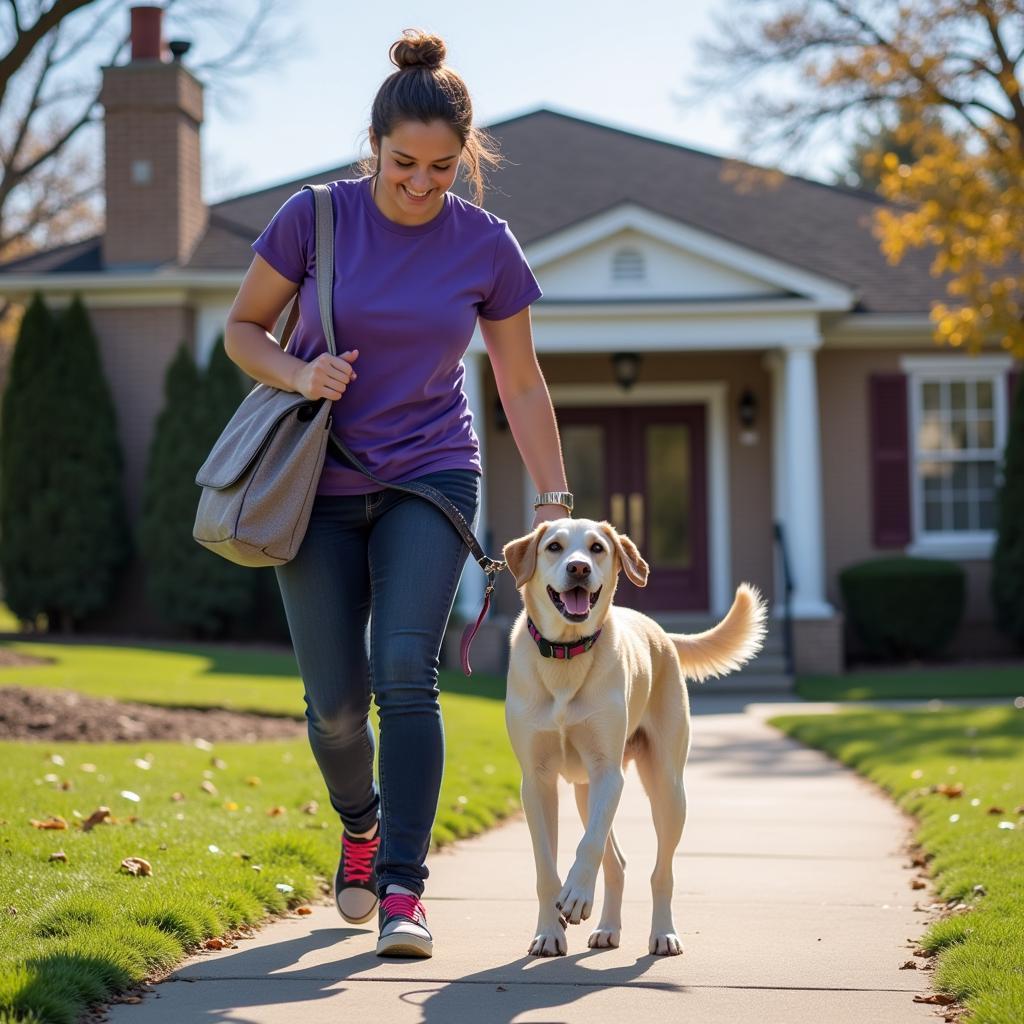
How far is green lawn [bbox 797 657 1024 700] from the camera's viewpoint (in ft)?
46.0

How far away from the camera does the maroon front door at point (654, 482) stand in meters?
18.3

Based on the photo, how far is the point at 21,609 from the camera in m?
17.1

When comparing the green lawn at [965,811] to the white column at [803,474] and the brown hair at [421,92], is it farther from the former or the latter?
the white column at [803,474]

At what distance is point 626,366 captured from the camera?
17.4 m

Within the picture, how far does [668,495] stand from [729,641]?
44.0 feet

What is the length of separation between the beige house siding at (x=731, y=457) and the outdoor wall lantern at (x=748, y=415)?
0.10 m

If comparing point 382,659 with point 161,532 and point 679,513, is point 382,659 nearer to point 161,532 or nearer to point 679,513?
point 161,532

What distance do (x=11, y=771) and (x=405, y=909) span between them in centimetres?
381

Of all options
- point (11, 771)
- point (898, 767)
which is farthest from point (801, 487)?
point (11, 771)

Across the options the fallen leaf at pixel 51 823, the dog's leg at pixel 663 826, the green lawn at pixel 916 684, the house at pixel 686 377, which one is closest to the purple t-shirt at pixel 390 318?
the dog's leg at pixel 663 826

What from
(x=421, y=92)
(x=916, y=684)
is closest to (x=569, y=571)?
(x=421, y=92)

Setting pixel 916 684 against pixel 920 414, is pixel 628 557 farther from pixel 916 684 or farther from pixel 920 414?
pixel 920 414

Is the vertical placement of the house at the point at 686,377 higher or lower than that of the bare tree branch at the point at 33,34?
lower

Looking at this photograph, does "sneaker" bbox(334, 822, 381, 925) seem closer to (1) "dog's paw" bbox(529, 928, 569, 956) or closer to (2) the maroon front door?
(1) "dog's paw" bbox(529, 928, 569, 956)
